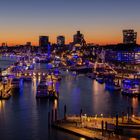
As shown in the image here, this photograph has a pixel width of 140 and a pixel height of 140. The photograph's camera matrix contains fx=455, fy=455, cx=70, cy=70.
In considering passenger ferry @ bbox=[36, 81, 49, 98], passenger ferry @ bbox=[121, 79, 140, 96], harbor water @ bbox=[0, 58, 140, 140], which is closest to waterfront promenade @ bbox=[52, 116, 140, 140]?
harbor water @ bbox=[0, 58, 140, 140]

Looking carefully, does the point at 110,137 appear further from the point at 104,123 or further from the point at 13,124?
the point at 13,124

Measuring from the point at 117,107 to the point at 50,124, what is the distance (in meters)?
4.42

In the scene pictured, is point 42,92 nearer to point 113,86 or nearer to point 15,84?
point 15,84

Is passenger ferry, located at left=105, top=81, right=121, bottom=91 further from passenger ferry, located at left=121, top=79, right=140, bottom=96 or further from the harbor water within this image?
passenger ferry, located at left=121, top=79, right=140, bottom=96

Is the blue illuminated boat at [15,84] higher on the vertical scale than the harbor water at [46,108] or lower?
higher

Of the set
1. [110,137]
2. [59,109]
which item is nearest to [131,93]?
[59,109]

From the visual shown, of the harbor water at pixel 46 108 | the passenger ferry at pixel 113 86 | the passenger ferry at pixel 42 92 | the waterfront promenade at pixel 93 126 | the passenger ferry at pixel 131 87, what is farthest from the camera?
the passenger ferry at pixel 113 86

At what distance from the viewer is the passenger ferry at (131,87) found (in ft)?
71.7

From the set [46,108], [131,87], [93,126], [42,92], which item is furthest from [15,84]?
[93,126]

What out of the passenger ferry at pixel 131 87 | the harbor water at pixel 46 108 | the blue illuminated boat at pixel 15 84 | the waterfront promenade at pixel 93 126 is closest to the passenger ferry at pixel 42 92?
the harbor water at pixel 46 108

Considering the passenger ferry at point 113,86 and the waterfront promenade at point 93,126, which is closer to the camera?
the waterfront promenade at point 93,126

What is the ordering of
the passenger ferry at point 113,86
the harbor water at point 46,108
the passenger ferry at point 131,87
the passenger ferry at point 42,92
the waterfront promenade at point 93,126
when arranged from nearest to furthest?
the waterfront promenade at point 93,126
the harbor water at point 46,108
the passenger ferry at point 42,92
the passenger ferry at point 131,87
the passenger ferry at point 113,86

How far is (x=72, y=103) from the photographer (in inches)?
742

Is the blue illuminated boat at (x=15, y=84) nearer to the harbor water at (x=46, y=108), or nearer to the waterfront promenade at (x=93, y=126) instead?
the harbor water at (x=46, y=108)
